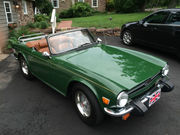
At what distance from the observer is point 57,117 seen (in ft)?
10.2

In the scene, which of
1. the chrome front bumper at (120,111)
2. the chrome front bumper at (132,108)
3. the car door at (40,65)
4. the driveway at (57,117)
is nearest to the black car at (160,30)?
the driveway at (57,117)

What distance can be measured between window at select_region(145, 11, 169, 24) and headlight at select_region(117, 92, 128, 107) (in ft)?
15.0

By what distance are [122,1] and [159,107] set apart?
20.6 m

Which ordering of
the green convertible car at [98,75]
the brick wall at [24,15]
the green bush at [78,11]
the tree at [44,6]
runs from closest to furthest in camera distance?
the green convertible car at [98,75] → the brick wall at [24,15] → the tree at [44,6] → the green bush at [78,11]

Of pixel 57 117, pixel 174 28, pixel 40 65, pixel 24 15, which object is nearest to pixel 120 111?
pixel 57 117

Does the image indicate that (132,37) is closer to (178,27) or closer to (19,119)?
(178,27)

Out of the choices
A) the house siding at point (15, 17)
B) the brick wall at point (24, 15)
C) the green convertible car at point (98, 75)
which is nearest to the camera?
the green convertible car at point (98, 75)

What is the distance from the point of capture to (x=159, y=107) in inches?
128

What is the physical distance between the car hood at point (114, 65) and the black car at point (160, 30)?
105 inches

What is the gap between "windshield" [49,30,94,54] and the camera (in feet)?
11.1

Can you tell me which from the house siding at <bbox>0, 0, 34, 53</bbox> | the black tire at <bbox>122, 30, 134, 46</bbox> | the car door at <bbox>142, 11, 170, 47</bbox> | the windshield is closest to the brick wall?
the house siding at <bbox>0, 0, 34, 53</bbox>

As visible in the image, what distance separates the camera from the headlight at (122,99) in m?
2.21

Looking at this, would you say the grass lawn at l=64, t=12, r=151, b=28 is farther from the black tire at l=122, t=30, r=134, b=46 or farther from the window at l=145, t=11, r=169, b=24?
the window at l=145, t=11, r=169, b=24

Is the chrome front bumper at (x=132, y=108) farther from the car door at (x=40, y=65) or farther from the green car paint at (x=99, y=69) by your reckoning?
the car door at (x=40, y=65)
